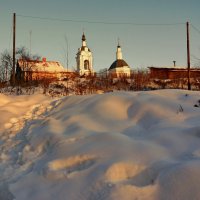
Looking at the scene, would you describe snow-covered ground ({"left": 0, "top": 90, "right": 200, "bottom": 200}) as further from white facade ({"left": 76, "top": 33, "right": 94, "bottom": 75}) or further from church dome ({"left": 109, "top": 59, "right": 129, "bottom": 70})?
church dome ({"left": 109, "top": 59, "right": 129, "bottom": 70})

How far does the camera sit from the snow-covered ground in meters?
2.62

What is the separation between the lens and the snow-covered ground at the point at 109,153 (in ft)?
8.60

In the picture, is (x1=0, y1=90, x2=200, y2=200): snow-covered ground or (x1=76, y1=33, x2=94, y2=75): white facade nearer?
(x1=0, y1=90, x2=200, y2=200): snow-covered ground

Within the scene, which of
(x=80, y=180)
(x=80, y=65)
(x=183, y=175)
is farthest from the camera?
(x=80, y=65)

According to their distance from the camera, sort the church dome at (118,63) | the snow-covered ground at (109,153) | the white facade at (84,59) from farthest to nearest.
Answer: the church dome at (118,63) → the white facade at (84,59) → the snow-covered ground at (109,153)

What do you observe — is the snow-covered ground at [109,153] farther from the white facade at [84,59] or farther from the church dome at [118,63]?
the church dome at [118,63]

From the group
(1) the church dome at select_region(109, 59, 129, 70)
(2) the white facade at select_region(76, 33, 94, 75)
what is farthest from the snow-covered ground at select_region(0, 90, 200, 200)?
(1) the church dome at select_region(109, 59, 129, 70)

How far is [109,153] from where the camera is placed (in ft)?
11.1

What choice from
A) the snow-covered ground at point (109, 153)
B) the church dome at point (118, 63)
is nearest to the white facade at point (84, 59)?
the church dome at point (118, 63)

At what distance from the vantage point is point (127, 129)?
4.53m

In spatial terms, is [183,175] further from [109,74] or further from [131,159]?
[109,74]

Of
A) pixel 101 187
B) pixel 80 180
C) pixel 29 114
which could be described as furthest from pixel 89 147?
pixel 29 114

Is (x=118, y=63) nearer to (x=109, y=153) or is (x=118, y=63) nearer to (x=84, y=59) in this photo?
(x=84, y=59)

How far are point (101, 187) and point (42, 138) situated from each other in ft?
7.01
